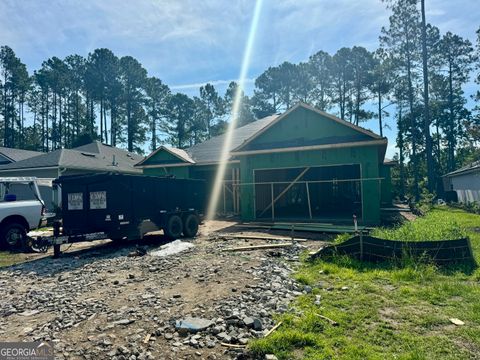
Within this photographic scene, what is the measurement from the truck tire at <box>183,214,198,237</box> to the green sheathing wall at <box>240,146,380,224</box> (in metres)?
4.58

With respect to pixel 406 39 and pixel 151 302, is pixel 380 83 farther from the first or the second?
pixel 151 302

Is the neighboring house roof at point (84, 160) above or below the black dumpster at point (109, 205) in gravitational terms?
above

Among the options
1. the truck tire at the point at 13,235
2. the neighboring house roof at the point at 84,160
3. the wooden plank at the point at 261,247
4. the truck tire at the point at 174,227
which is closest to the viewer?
the wooden plank at the point at 261,247

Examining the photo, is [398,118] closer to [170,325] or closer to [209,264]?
[209,264]

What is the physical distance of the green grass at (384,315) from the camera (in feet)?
11.8

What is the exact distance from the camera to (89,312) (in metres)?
4.90

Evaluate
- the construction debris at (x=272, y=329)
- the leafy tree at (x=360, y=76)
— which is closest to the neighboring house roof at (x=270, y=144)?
the construction debris at (x=272, y=329)

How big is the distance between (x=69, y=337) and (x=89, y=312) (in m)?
0.84

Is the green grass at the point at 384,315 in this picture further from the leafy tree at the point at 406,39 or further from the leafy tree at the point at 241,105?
the leafy tree at the point at 241,105

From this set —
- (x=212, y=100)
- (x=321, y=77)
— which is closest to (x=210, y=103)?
(x=212, y=100)

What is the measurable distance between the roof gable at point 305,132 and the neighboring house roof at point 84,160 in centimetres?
1309

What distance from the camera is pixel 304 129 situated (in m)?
15.9

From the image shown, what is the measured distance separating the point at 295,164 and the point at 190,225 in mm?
6372

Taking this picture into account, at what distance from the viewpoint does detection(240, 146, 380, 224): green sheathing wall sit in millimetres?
13961
